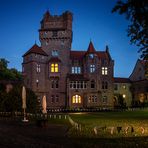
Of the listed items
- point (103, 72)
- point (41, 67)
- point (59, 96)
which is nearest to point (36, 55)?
point (41, 67)

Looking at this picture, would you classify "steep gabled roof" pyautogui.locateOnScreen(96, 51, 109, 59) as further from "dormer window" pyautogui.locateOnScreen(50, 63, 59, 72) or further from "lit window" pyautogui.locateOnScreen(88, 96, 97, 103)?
"dormer window" pyautogui.locateOnScreen(50, 63, 59, 72)

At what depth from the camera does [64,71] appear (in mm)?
85625

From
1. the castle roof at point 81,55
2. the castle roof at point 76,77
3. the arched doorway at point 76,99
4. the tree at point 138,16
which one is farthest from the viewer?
the castle roof at point 81,55

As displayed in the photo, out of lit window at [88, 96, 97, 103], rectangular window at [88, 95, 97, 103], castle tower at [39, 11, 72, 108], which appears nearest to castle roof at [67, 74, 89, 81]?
castle tower at [39, 11, 72, 108]

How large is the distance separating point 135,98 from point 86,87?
25.5 metres

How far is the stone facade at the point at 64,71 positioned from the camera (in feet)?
272

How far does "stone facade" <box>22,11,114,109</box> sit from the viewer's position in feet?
272

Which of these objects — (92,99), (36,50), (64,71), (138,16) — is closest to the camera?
(138,16)

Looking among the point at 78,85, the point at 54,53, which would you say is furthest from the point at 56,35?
the point at 78,85

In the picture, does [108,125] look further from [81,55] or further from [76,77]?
[81,55]

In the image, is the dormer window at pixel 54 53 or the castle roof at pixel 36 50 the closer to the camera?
the castle roof at pixel 36 50

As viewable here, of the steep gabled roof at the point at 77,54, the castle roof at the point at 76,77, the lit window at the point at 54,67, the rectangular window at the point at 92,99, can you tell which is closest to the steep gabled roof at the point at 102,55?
the steep gabled roof at the point at 77,54

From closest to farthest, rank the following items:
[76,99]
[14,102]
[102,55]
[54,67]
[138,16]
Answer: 1. [138,16]
2. [14,102]
3. [54,67]
4. [76,99]
5. [102,55]

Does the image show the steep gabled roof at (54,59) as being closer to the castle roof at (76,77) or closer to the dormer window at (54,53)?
the dormer window at (54,53)
